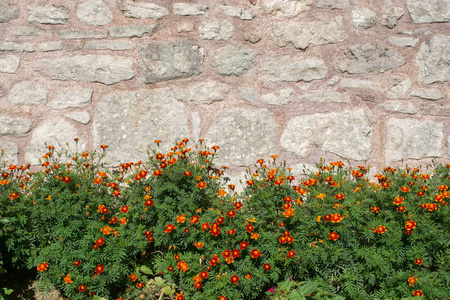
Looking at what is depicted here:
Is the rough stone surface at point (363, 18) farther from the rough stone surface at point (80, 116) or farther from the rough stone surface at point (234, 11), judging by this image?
the rough stone surface at point (80, 116)

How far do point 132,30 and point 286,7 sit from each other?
1.19 metres

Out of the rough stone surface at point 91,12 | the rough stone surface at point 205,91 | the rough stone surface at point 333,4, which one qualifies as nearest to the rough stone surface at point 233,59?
the rough stone surface at point 205,91

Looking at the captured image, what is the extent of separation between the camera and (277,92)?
3.16m

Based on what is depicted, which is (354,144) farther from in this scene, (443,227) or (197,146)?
(197,146)

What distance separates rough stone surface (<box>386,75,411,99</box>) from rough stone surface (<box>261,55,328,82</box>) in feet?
1.69

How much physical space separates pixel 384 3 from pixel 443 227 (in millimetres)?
1709

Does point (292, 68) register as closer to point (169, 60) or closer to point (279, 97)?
point (279, 97)

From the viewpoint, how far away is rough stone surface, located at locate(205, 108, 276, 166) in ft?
10.4

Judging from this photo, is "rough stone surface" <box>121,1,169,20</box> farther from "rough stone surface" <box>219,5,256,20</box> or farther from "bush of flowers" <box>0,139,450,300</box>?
"bush of flowers" <box>0,139,450,300</box>

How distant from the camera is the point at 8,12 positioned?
10.0 feet

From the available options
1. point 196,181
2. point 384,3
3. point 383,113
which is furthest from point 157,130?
point 384,3

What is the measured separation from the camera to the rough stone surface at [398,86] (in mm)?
3125

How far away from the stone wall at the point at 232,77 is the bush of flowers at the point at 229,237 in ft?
1.57

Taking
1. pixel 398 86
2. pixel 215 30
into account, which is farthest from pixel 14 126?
pixel 398 86
